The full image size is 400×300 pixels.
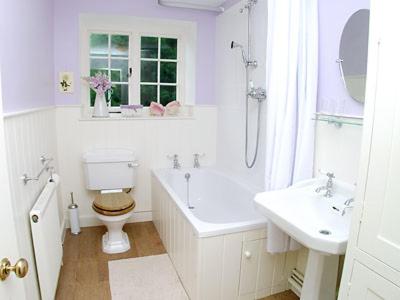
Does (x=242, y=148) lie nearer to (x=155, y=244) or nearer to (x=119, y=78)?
(x=155, y=244)

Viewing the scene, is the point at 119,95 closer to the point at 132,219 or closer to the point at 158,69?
the point at 158,69

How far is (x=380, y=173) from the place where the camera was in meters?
1.03

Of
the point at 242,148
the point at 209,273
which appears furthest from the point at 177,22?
the point at 209,273

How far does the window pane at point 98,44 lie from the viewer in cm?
318

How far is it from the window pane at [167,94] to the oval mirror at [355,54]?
6.76 feet

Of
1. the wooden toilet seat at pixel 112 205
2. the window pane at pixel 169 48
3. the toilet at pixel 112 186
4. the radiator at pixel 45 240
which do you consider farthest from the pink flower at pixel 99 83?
the radiator at pixel 45 240

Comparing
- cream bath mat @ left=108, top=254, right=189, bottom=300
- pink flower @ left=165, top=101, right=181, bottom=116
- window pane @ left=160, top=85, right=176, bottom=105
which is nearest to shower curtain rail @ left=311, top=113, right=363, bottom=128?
cream bath mat @ left=108, top=254, right=189, bottom=300

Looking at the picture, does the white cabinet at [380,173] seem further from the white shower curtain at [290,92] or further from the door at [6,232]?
the door at [6,232]

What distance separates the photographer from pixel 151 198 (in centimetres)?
338

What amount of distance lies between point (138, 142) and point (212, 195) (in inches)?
38.3

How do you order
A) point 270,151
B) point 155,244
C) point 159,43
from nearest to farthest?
point 270,151
point 155,244
point 159,43

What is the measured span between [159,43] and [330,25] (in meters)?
2.01

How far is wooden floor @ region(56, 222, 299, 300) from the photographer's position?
2.14 metres

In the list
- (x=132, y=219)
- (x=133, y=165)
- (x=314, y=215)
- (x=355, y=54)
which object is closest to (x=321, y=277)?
(x=314, y=215)
